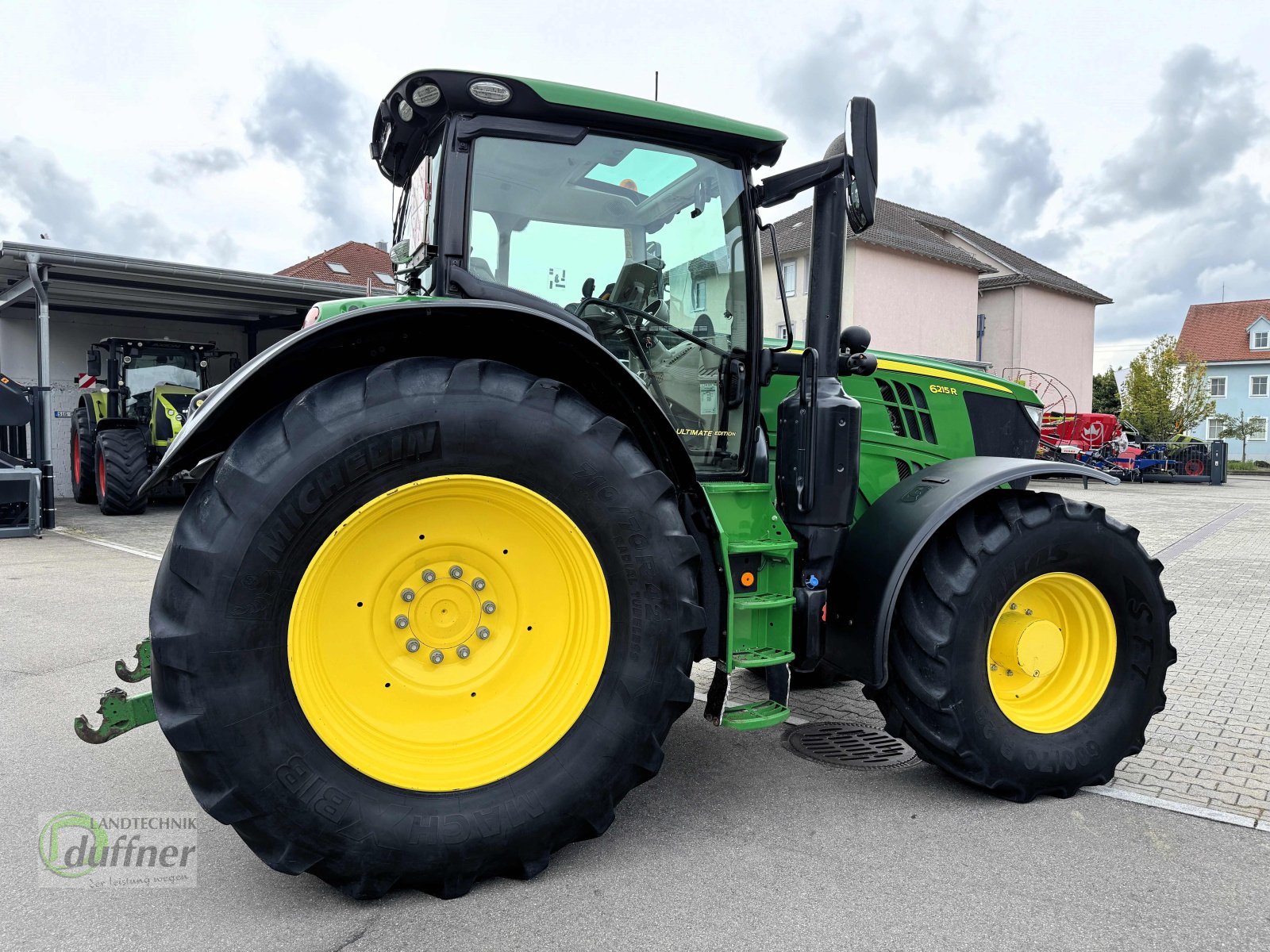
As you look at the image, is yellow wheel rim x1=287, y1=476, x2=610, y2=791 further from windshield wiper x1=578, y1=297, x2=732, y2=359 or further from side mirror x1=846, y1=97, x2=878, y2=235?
side mirror x1=846, y1=97, x2=878, y2=235

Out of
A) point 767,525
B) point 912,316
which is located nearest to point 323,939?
point 767,525

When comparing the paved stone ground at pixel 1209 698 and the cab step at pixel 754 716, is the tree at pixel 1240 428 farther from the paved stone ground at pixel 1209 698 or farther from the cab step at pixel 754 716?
the cab step at pixel 754 716

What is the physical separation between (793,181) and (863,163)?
0.31 metres

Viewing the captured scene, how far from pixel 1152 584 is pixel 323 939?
308 cm

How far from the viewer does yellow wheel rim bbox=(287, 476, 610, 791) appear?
2430 mm

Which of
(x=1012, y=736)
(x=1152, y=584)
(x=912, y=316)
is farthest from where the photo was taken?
(x=912, y=316)

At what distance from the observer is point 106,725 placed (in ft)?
8.91

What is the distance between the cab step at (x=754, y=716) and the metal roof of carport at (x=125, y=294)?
12023 mm

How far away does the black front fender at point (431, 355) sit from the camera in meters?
2.43

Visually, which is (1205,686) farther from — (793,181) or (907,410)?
(793,181)

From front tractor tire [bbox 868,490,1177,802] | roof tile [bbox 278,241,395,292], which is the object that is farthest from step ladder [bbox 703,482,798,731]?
roof tile [bbox 278,241,395,292]

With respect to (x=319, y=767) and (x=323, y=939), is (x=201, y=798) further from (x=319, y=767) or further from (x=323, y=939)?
(x=323, y=939)

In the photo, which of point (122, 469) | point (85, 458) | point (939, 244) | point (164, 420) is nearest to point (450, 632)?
point (122, 469)

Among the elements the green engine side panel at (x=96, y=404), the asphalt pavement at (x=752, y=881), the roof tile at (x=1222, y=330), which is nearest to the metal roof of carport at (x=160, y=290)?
the green engine side panel at (x=96, y=404)
